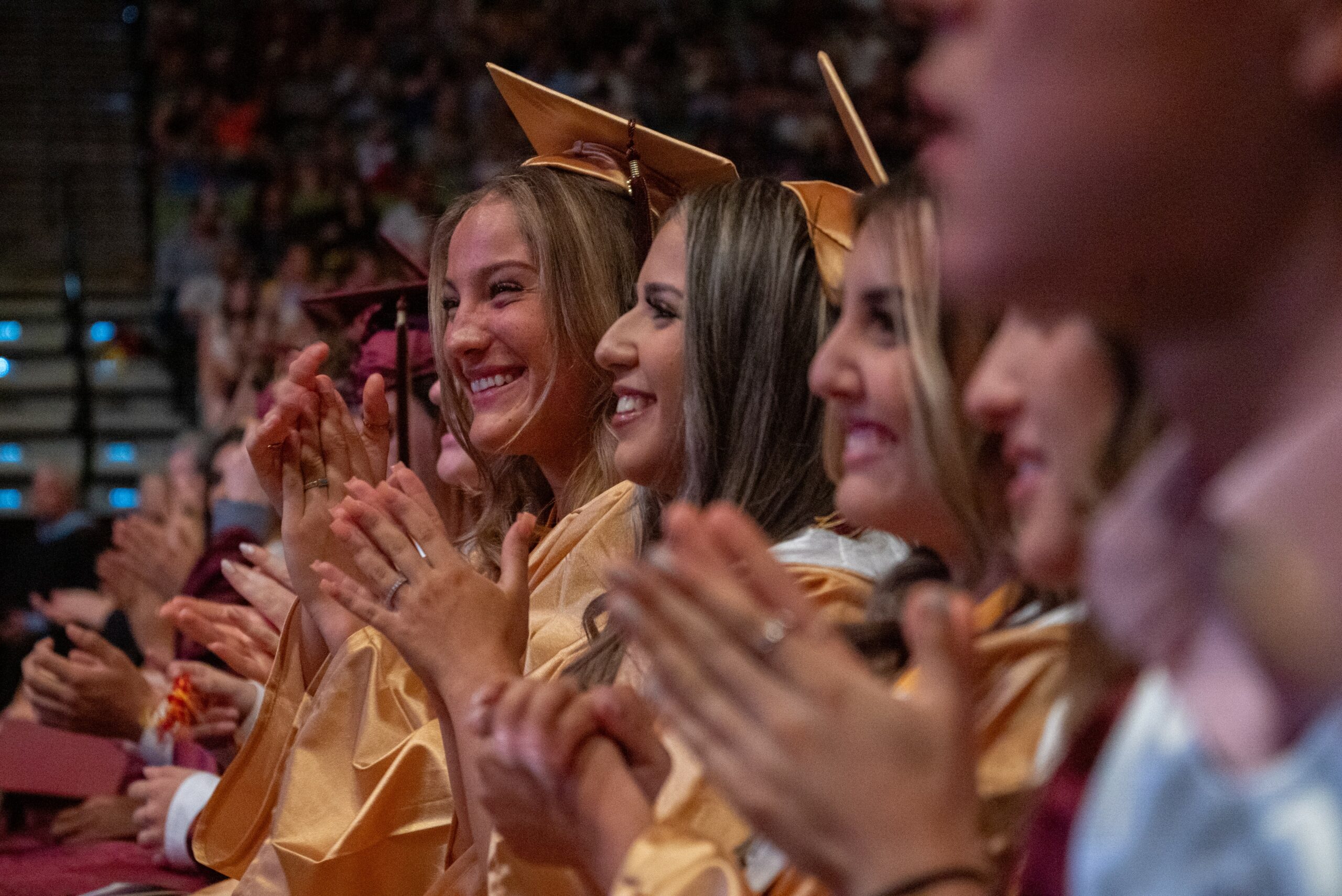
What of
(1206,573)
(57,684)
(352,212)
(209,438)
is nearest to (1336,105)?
(1206,573)

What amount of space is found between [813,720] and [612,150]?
1.66 m

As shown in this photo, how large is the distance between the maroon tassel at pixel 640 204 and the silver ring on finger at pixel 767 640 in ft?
4.75

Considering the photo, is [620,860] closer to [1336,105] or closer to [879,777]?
[879,777]

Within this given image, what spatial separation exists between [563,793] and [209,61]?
8.96 m

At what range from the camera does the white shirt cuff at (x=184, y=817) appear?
7.75 ft

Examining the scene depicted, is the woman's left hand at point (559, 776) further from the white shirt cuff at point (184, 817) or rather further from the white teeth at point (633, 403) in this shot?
the white shirt cuff at point (184, 817)

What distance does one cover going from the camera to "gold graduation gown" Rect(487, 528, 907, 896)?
3.68 ft

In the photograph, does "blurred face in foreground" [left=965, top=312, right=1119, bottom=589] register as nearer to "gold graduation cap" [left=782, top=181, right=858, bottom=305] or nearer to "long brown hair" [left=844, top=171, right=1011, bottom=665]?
"long brown hair" [left=844, top=171, right=1011, bottom=665]

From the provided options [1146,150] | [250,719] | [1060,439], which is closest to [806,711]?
[1060,439]

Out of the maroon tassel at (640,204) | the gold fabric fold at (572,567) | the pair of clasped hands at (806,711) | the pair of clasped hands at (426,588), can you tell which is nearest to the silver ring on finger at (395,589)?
the pair of clasped hands at (426,588)

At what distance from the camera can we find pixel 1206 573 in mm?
604

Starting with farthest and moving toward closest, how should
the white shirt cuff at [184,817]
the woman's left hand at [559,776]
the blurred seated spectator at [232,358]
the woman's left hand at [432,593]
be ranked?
the blurred seated spectator at [232,358] → the white shirt cuff at [184,817] → the woman's left hand at [432,593] → the woman's left hand at [559,776]

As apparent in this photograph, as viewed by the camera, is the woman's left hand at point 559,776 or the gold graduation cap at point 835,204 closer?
the woman's left hand at point 559,776

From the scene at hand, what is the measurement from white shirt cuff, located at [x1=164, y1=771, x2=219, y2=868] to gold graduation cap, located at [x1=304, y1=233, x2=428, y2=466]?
24.2 inches
